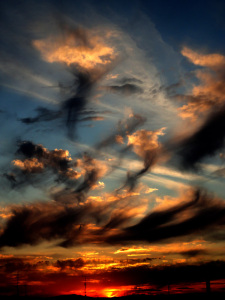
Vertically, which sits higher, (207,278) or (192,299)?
(207,278)

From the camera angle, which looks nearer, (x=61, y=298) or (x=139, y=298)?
(x=139, y=298)

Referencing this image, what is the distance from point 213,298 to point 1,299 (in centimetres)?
6482

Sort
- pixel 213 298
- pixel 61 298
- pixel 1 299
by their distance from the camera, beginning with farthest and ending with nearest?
pixel 61 298 < pixel 1 299 < pixel 213 298

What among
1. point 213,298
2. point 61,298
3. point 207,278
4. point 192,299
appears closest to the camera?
point 207,278

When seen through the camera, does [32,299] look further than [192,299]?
Yes

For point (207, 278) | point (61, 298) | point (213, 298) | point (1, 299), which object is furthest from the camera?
point (61, 298)

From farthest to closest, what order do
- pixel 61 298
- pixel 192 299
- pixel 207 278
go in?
1. pixel 61 298
2. pixel 192 299
3. pixel 207 278

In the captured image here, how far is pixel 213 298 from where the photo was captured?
7638 centimetres

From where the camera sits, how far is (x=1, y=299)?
10088 cm

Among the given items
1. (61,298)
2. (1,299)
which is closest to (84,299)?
(61,298)

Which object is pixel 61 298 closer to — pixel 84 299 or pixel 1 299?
pixel 84 299

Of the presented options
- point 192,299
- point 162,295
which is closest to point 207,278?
point 192,299

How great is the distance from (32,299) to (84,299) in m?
23.9

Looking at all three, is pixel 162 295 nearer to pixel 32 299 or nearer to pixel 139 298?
pixel 139 298
